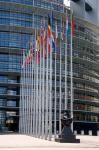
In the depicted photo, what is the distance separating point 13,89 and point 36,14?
19.0 meters

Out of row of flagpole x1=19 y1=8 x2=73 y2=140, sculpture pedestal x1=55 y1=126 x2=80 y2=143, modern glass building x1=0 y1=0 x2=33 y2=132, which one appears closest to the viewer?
sculpture pedestal x1=55 y1=126 x2=80 y2=143

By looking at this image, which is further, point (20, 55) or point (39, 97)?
point (20, 55)

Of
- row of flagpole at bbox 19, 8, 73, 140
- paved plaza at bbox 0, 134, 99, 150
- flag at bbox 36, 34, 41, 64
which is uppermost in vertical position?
flag at bbox 36, 34, 41, 64

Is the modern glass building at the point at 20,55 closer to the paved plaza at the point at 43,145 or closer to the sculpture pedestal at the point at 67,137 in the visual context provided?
the sculpture pedestal at the point at 67,137

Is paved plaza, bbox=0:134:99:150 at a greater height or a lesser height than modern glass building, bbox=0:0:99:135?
lesser

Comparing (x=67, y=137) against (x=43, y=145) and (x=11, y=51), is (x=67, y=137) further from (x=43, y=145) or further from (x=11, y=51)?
(x=11, y=51)

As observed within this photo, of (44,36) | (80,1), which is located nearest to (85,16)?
(80,1)

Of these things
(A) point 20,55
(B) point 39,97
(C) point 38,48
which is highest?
(A) point 20,55

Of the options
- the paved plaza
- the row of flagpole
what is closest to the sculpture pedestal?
the paved plaza

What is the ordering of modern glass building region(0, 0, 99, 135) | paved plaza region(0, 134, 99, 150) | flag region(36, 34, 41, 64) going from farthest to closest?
modern glass building region(0, 0, 99, 135), flag region(36, 34, 41, 64), paved plaza region(0, 134, 99, 150)

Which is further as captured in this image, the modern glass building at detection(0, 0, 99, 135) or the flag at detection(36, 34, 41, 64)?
the modern glass building at detection(0, 0, 99, 135)

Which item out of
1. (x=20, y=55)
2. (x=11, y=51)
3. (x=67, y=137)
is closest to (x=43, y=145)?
(x=67, y=137)

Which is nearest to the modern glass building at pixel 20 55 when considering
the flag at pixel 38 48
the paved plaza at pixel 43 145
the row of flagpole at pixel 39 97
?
the row of flagpole at pixel 39 97

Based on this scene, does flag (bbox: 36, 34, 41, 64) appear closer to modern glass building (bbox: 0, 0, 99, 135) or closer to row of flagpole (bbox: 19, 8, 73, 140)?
row of flagpole (bbox: 19, 8, 73, 140)
